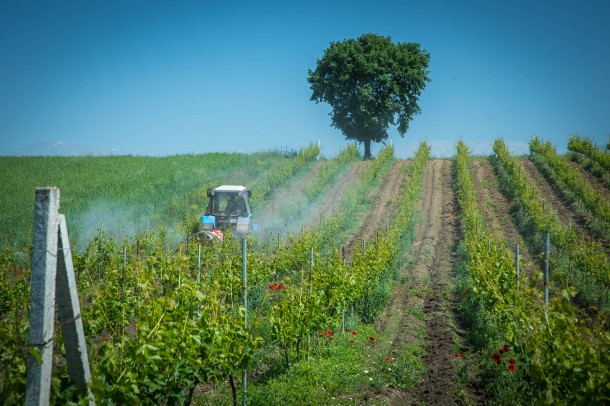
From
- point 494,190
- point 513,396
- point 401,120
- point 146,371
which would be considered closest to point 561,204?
point 494,190

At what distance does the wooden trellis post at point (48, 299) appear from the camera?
280 centimetres

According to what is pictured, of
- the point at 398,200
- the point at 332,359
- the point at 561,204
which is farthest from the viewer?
the point at 398,200

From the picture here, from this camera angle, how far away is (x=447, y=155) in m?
37.9

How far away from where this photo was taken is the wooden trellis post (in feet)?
9.19

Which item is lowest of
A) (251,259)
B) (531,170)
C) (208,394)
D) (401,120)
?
(208,394)

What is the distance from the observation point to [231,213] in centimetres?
1669

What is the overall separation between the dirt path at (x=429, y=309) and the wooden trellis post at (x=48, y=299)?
16.1 feet

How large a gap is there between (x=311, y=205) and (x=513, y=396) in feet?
67.3

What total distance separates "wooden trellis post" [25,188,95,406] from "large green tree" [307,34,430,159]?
34.6 meters

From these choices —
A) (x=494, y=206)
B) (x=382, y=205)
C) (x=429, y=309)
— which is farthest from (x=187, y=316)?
(x=494, y=206)

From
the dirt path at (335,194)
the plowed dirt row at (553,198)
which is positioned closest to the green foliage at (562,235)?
the plowed dirt row at (553,198)

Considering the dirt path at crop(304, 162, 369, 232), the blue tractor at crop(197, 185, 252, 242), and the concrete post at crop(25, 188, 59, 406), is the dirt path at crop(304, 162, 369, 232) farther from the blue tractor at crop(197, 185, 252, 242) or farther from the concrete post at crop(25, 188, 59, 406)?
the concrete post at crop(25, 188, 59, 406)

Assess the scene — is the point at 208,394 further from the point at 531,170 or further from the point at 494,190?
the point at 531,170

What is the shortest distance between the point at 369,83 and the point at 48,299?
3670cm
